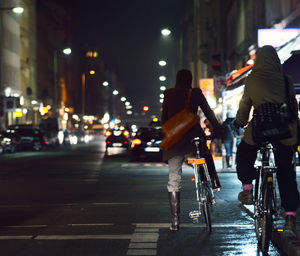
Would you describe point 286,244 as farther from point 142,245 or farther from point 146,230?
point 146,230

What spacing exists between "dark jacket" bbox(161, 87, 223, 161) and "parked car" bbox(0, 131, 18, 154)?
34358mm

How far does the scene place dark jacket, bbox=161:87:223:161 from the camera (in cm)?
886

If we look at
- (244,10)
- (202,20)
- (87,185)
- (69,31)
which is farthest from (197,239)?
(69,31)

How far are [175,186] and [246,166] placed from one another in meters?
1.56

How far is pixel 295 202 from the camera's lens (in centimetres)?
740

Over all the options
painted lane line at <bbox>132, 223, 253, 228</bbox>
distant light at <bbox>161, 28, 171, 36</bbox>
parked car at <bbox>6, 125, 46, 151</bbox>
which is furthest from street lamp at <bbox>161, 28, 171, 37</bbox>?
painted lane line at <bbox>132, 223, 253, 228</bbox>

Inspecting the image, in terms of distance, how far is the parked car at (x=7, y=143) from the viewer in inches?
1688

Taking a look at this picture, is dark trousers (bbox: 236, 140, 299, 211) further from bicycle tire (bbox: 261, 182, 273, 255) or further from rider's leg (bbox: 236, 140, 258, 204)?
bicycle tire (bbox: 261, 182, 273, 255)

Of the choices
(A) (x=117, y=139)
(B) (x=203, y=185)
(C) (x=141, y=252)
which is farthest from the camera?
(A) (x=117, y=139)

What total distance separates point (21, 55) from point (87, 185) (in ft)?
255

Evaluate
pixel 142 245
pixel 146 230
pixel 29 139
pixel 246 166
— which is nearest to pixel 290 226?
pixel 246 166

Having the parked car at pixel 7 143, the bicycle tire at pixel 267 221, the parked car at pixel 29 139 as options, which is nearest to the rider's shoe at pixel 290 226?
the bicycle tire at pixel 267 221

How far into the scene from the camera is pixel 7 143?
4384 centimetres

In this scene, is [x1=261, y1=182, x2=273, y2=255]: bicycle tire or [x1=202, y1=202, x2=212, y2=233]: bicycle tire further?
[x1=202, y1=202, x2=212, y2=233]: bicycle tire
